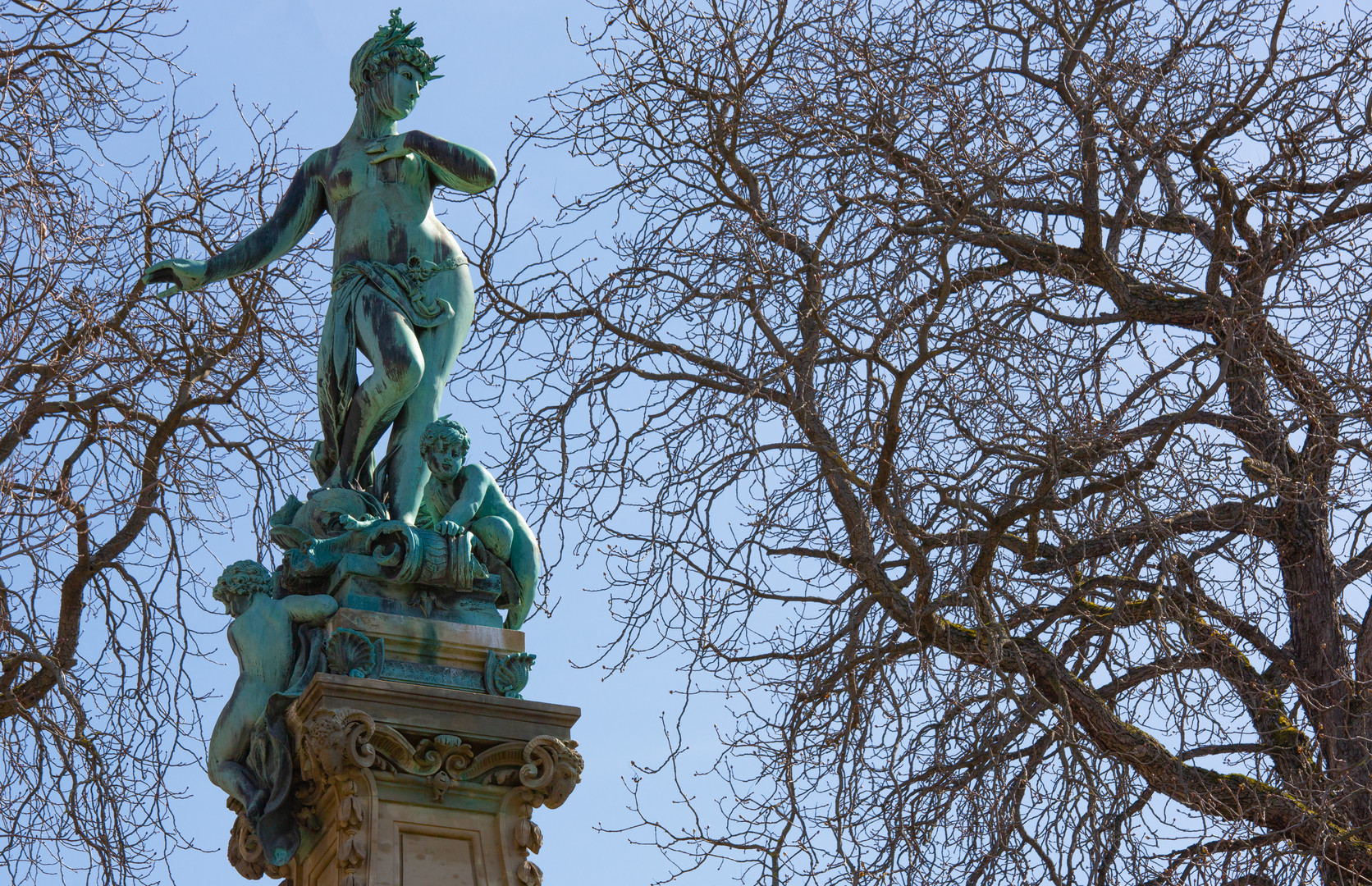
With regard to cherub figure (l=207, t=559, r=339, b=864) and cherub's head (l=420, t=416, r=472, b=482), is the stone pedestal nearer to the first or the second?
cherub figure (l=207, t=559, r=339, b=864)

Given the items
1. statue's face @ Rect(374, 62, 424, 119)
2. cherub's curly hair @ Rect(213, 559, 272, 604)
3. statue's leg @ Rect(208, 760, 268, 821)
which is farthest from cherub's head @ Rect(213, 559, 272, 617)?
statue's face @ Rect(374, 62, 424, 119)

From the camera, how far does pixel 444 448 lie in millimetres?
7227

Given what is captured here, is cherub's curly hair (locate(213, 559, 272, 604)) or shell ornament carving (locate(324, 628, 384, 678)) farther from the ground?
→ cherub's curly hair (locate(213, 559, 272, 604))

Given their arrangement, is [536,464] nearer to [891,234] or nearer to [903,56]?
[891,234]

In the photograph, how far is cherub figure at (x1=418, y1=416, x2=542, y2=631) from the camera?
7.06 m

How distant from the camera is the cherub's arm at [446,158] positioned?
25.0ft

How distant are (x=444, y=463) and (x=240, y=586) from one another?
2.82 feet

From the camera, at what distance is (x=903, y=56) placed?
1133cm

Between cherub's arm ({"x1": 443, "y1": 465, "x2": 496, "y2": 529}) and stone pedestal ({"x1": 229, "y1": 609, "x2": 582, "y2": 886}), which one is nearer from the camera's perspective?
stone pedestal ({"x1": 229, "y1": 609, "x2": 582, "y2": 886})

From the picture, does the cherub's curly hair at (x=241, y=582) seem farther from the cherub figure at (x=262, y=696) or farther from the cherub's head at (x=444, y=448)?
the cherub's head at (x=444, y=448)

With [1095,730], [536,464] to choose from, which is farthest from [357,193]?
[1095,730]

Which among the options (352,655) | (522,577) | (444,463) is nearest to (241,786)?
(352,655)

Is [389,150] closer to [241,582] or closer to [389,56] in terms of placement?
[389,56]

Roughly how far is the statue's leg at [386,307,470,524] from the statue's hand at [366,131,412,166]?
2.16ft
